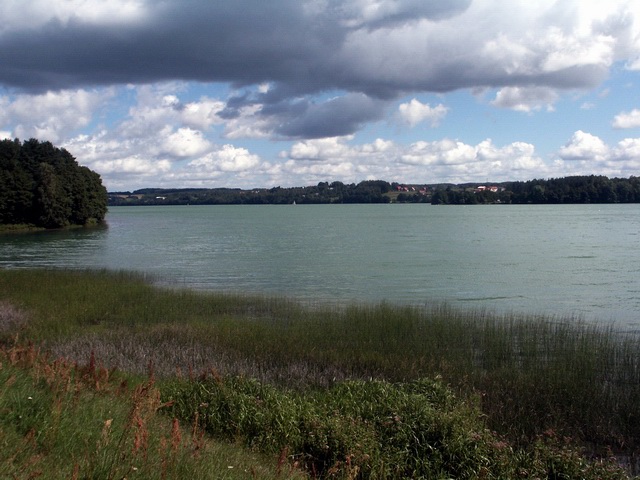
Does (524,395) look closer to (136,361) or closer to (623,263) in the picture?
(136,361)

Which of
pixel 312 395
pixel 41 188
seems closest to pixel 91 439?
pixel 312 395

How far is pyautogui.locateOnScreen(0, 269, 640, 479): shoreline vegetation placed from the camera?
593 centimetres

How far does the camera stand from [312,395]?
10.8 meters

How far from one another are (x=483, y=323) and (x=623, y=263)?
2411 centimetres

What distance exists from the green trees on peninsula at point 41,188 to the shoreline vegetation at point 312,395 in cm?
7532

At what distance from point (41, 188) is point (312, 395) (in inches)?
3427

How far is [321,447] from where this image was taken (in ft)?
27.0

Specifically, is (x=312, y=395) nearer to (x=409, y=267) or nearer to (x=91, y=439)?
(x=91, y=439)

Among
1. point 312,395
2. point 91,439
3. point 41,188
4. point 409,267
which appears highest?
point 41,188

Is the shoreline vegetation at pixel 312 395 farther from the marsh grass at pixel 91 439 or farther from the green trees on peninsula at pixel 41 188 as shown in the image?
the green trees on peninsula at pixel 41 188

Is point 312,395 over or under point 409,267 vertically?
over

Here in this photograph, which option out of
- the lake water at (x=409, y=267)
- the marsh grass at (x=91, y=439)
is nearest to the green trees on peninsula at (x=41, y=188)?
the lake water at (x=409, y=267)

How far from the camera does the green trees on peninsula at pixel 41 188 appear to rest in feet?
284

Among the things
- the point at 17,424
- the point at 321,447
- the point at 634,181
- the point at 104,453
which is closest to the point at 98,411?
the point at 17,424
